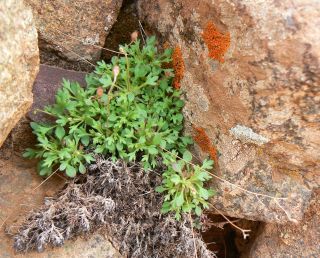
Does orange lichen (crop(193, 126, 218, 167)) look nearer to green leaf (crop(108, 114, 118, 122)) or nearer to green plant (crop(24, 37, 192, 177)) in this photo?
green plant (crop(24, 37, 192, 177))

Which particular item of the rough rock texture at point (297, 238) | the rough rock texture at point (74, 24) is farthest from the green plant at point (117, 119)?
the rough rock texture at point (297, 238)

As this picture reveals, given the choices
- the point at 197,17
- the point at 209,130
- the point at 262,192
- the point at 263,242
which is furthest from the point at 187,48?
the point at 263,242

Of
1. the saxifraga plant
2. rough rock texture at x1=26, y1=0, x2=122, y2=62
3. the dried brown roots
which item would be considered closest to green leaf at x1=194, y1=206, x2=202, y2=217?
the saxifraga plant

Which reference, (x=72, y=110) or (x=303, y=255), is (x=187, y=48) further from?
(x=303, y=255)

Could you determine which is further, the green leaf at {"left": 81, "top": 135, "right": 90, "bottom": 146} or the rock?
the rock

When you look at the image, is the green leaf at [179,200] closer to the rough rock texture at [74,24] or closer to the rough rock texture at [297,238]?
the rough rock texture at [297,238]

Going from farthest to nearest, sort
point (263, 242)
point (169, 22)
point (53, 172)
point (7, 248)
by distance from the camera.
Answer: point (263, 242), point (169, 22), point (53, 172), point (7, 248)

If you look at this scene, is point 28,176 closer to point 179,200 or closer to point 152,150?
point 152,150
